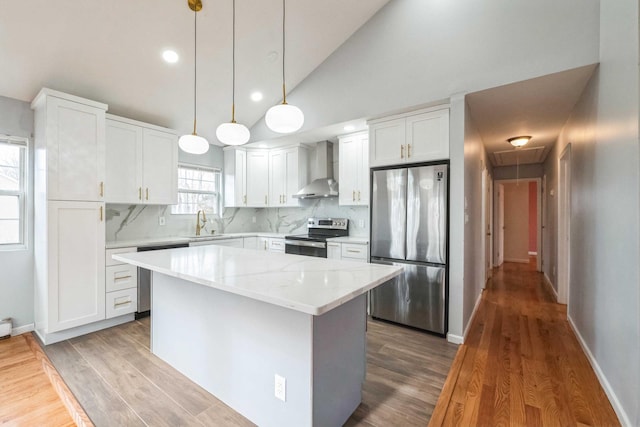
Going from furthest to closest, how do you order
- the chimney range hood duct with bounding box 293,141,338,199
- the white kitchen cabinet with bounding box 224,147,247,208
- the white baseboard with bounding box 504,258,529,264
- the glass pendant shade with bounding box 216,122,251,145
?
the white baseboard with bounding box 504,258,529,264 → the white kitchen cabinet with bounding box 224,147,247,208 → the chimney range hood duct with bounding box 293,141,338,199 → the glass pendant shade with bounding box 216,122,251,145

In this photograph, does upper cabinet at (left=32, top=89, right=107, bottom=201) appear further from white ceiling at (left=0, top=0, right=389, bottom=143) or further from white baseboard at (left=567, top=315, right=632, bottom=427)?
white baseboard at (left=567, top=315, right=632, bottom=427)

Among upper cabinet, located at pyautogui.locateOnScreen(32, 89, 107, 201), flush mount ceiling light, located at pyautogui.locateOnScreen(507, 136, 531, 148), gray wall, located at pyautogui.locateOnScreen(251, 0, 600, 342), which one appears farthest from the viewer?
flush mount ceiling light, located at pyautogui.locateOnScreen(507, 136, 531, 148)

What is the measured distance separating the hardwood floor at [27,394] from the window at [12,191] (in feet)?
3.59

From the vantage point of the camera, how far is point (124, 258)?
2.15 m

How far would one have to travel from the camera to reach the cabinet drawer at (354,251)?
11.2 ft

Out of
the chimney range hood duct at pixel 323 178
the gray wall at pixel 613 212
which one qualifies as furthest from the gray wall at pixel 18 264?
the gray wall at pixel 613 212

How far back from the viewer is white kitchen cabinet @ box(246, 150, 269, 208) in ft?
15.5

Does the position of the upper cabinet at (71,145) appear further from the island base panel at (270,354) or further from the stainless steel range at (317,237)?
the stainless steel range at (317,237)

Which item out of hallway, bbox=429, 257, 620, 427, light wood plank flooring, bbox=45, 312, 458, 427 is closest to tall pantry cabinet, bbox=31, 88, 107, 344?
light wood plank flooring, bbox=45, 312, 458, 427

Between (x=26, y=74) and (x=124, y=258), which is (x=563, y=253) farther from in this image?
(x=26, y=74)

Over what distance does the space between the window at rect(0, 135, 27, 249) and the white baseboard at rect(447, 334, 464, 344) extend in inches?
178

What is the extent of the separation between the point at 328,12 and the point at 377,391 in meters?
3.59

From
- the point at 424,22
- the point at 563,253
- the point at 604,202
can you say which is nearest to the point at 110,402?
the point at 604,202

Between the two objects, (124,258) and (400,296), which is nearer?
(124,258)
